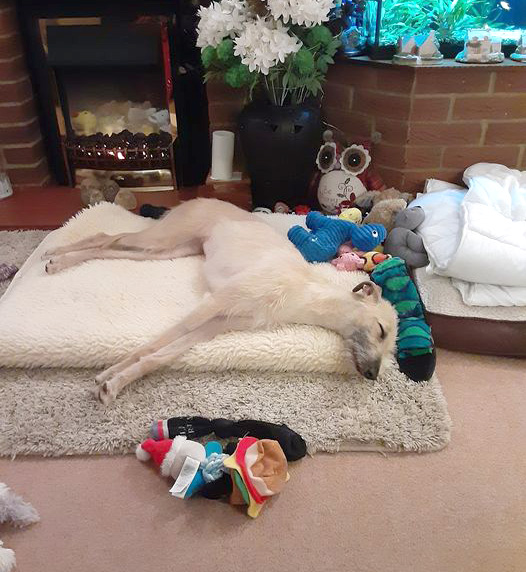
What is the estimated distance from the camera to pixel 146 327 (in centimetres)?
182

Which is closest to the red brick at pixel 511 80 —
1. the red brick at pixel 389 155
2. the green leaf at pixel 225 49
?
the red brick at pixel 389 155

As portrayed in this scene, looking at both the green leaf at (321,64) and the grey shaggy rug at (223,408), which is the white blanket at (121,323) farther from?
the green leaf at (321,64)

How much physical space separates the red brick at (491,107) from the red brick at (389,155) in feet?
0.94

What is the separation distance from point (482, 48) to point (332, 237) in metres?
1.12

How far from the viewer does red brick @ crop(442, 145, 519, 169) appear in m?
2.63

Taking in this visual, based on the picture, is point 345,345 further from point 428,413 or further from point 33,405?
point 33,405

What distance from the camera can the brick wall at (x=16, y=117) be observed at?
2770 mm

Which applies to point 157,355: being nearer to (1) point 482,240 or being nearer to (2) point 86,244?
(2) point 86,244

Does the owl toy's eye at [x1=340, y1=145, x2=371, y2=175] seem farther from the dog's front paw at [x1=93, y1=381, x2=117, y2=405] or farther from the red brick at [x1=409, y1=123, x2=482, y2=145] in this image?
the dog's front paw at [x1=93, y1=381, x2=117, y2=405]

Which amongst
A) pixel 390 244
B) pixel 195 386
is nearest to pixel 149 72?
pixel 390 244

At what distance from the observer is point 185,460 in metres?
1.43

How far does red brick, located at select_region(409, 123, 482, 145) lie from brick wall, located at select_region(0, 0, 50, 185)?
198 cm

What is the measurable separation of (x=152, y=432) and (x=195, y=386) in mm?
225

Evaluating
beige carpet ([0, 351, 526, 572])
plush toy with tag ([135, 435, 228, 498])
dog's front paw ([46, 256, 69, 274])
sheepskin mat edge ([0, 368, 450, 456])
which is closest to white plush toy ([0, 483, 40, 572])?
beige carpet ([0, 351, 526, 572])
